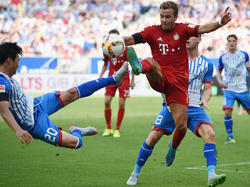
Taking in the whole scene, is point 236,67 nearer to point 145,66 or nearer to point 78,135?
point 78,135

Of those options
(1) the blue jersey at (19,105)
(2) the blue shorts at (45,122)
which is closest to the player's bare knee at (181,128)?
(2) the blue shorts at (45,122)

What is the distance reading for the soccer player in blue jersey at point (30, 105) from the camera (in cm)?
589

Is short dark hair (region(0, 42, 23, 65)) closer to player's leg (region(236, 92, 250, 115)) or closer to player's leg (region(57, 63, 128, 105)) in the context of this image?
player's leg (region(57, 63, 128, 105))

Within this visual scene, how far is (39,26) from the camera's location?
31.4 meters

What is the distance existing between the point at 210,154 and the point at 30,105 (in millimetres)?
2534

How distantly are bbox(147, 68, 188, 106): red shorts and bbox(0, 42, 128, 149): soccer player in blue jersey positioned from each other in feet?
2.25

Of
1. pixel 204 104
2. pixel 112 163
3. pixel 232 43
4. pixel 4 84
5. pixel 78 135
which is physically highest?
pixel 4 84

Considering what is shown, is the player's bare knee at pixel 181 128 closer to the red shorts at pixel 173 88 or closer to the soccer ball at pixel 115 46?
the red shorts at pixel 173 88

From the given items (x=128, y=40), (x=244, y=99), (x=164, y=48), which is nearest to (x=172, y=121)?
(x=164, y=48)

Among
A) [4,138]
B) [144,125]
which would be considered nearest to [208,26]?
[4,138]

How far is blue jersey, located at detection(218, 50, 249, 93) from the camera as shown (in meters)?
11.9

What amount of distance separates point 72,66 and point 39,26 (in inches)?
221

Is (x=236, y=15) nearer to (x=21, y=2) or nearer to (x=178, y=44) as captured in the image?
(x=21, y=2)

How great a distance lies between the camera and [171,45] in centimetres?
665
